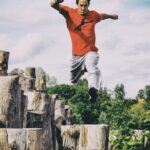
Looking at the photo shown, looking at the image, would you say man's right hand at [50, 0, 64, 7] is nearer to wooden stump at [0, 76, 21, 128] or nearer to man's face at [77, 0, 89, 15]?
man's face at [77, 0, 89, 15]

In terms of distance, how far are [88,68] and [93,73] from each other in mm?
91

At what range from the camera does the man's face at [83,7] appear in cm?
830

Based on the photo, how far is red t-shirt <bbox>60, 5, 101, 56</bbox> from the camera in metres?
8.16

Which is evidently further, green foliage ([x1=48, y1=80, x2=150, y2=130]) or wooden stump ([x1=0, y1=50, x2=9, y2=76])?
green foliage ([x1=48, y1=80, x2=150, y2=130])

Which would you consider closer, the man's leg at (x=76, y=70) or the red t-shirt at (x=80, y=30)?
the red t-shirt at (x=80, y=30)

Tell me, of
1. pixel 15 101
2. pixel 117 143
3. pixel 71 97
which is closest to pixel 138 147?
pixel 117 143

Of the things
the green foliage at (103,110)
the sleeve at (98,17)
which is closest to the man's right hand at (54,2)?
the sleeve at (98,17)

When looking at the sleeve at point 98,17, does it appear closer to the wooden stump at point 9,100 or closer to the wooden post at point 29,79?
the wooden stump at point 9,100

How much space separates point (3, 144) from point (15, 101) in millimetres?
1092

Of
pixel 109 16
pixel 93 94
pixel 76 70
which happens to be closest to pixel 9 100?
pixel 76 70

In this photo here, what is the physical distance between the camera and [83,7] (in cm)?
831

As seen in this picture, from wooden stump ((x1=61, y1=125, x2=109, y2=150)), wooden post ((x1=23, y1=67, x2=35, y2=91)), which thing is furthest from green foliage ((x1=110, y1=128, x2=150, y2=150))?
wooden stump ((x1=61, y1=125, x2=109, y2=150))

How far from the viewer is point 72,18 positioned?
827cm

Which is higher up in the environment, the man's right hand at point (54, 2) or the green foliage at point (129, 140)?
the man's right hand at point (54, 2)
